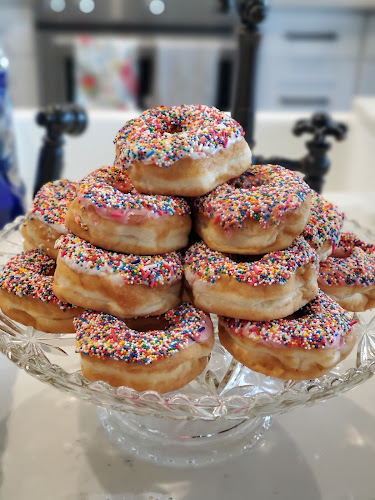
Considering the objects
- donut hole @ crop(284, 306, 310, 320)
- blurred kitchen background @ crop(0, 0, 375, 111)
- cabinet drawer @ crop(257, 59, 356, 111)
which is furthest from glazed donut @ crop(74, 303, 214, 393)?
cabinet drawer @ crop(257, 59, 356, 111)

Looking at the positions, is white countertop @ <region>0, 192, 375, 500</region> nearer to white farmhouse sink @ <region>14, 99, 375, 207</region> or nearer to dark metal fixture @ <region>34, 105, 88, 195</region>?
dark metal fixture @ <region>34, 105, 88, 195</region>

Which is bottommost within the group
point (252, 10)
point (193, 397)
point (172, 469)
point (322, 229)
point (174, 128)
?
point (172, 469)

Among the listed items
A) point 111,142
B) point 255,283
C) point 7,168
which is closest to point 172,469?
point 255,283

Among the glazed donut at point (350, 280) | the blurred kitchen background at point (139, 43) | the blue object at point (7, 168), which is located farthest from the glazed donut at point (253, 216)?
the blurred kitchen background at point (139, 43)

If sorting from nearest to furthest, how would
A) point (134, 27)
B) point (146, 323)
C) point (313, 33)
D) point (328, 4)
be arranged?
point (146, 323)
point (134, 27)
point (328, 4)
point (313, 33)

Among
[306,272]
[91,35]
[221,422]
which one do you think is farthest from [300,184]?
[91,35]

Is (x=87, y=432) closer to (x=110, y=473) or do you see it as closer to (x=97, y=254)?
(x=110, y=473)

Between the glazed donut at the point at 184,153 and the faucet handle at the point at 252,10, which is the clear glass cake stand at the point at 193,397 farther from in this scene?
the faucet handle at the point at 252,10

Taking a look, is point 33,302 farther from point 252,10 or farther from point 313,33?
point 313,33
